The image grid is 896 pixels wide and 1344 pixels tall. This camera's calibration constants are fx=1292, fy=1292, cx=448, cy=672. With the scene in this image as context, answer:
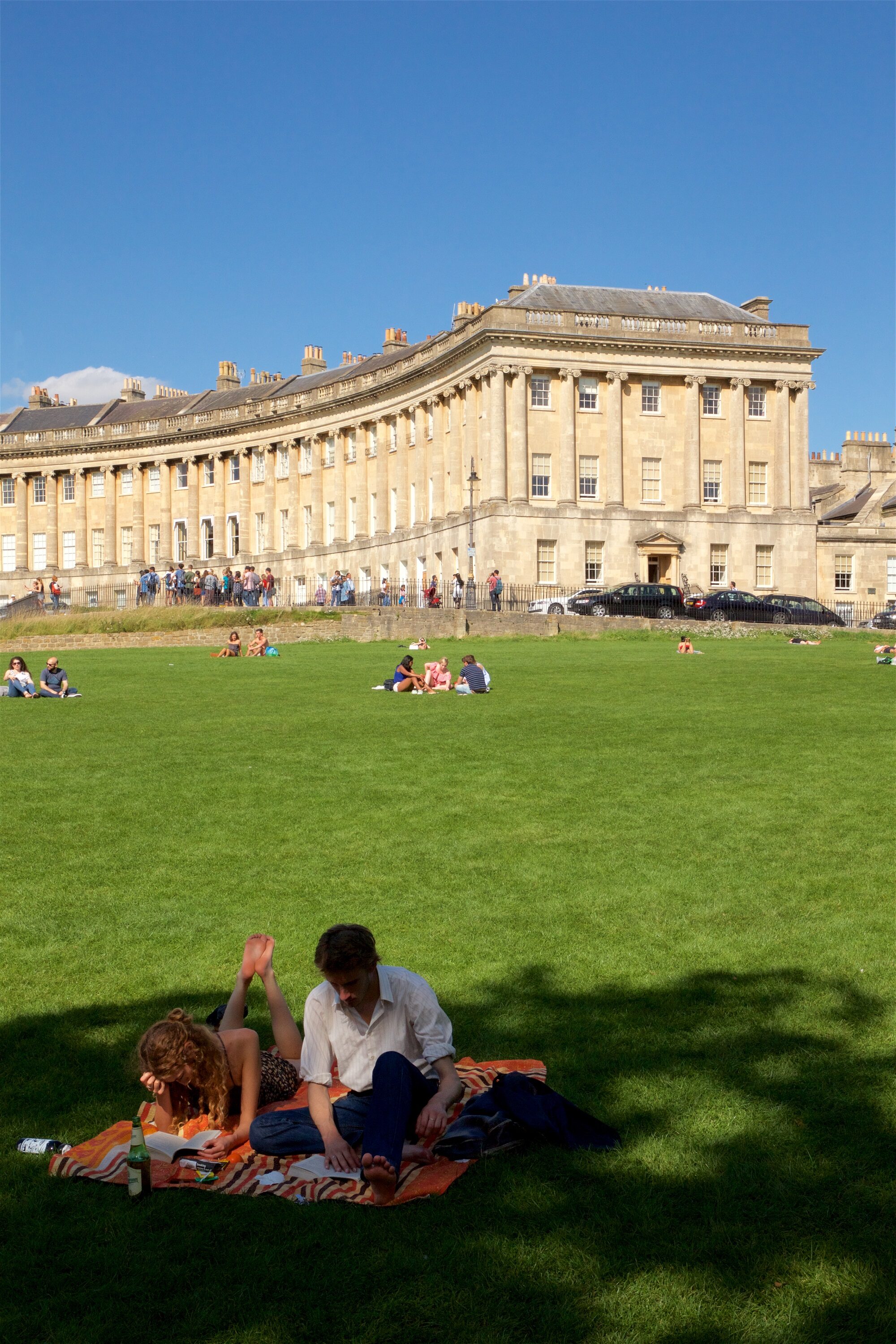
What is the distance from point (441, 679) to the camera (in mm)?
24453

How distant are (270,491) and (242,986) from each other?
7361 centimetres

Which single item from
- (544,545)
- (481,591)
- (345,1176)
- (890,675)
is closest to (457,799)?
(345,1176)

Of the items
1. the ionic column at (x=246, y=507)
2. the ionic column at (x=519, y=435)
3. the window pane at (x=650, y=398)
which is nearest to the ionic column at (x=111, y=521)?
the ionic column at (x=246, y=507)

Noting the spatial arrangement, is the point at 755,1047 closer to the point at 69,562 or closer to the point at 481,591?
the point at 481,591

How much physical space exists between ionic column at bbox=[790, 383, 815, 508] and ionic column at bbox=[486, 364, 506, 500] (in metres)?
14.6

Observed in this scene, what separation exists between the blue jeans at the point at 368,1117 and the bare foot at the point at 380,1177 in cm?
17

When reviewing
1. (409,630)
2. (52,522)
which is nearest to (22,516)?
Result: (52,522)

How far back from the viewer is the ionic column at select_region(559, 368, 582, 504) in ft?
195

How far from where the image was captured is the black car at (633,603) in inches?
1810

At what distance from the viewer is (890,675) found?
25.6 meters

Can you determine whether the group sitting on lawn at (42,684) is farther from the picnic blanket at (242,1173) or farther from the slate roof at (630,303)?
the slate roof at (630,303)

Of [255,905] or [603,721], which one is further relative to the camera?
[603,721]

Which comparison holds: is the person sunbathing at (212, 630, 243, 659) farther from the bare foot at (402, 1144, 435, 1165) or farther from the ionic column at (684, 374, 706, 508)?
the ionic column at (684, 374, 706, 508)

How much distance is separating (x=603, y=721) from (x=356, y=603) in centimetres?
4177
